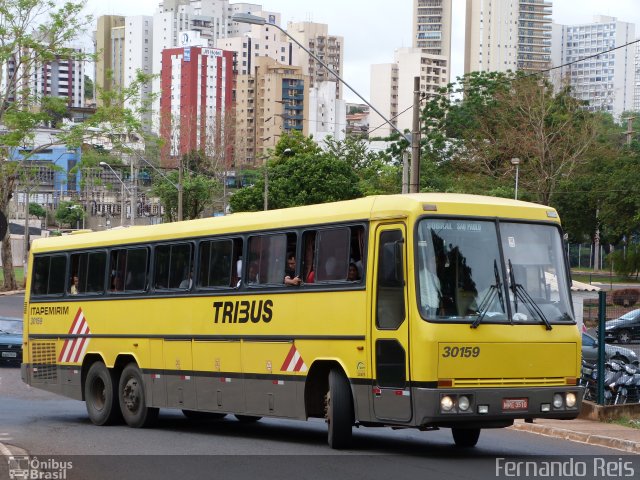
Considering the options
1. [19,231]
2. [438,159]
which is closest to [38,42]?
[438,159]

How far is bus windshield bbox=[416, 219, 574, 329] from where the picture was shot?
13.1 meters

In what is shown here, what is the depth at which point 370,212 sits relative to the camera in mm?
13898

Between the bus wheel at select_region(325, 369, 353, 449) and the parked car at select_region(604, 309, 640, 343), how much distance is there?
337 inches

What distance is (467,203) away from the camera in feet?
44.7

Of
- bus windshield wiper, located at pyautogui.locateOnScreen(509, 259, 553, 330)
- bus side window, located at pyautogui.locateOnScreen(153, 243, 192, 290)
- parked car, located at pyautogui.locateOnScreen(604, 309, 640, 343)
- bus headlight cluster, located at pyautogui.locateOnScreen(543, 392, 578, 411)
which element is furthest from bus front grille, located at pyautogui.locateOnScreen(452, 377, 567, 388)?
parked car, located at pyautogui.locateOnScreen(604, 309, 640, 343)

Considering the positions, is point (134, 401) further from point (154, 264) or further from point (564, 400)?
point (564, 400)

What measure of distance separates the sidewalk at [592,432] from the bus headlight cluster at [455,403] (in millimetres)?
3029

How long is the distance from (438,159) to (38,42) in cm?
3264

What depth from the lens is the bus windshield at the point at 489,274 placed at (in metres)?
13.1

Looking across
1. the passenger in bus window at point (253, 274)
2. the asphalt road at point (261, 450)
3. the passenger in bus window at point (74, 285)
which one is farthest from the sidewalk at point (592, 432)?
the passenger in bus window at point (74, 285)

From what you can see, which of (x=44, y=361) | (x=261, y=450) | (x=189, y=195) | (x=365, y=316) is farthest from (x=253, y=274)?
(x=189, y=195)

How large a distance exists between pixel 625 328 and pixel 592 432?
7675mm

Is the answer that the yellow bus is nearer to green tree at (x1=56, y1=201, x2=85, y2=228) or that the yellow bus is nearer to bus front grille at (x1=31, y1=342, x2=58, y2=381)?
bus front grille at (x1=31, y1=342, x2=58, y2=381)

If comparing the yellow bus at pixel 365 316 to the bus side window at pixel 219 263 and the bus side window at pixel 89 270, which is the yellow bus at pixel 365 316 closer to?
the bus side window at pixel 219 263
